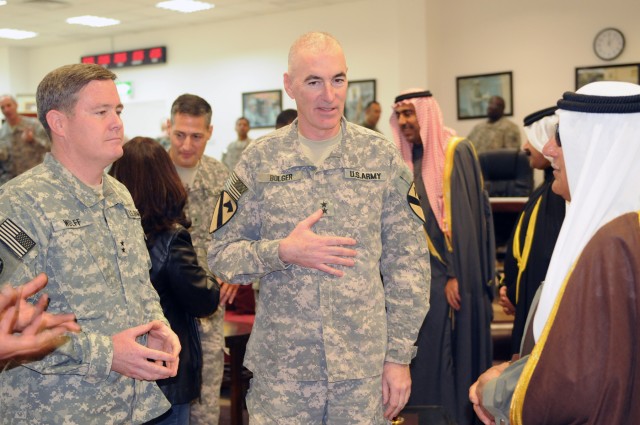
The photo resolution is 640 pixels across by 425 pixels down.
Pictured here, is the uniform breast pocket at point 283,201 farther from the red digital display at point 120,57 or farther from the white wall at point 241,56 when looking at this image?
the red digital display at point 120,57

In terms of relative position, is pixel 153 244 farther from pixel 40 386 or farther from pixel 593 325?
pixel 593 325

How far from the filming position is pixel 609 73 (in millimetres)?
10336

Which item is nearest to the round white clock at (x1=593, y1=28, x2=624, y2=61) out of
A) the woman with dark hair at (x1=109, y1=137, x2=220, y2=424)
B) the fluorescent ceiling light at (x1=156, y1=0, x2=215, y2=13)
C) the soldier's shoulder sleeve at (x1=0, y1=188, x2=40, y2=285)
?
the fluorescent ceiling light at (x1=156, y1=0, x2=215, y2=13)

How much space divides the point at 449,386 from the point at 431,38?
26.0 ft

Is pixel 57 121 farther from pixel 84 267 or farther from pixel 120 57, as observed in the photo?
pixel 120 57

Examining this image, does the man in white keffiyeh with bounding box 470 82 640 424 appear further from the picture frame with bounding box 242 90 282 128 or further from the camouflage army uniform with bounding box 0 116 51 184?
the picture frame with bounding box 242 90 282 128

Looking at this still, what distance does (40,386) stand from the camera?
1.88 metres

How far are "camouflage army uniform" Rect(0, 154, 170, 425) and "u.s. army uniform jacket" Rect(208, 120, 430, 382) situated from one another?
0.36m

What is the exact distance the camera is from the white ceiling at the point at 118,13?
38.3 feet

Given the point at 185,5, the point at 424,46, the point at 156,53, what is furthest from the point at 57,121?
the point at 156,53

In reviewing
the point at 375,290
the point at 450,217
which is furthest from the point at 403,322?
the point at 450,217

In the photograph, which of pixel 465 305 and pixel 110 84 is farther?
pixel 465 305

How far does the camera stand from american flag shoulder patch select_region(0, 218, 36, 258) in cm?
182

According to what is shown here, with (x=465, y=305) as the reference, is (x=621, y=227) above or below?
above
